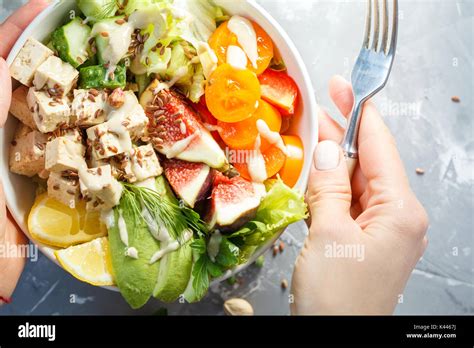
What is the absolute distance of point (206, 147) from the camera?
2223 mm

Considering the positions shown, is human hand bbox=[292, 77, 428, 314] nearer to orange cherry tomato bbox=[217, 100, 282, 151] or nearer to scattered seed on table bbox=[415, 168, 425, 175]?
orange cherry tomato bbox=[217, 100, 282, 151]

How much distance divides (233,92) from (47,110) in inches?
26.5

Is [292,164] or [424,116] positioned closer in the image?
[292,164]

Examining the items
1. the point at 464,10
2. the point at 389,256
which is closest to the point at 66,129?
the point at 389,256

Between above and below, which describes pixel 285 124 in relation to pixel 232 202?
above

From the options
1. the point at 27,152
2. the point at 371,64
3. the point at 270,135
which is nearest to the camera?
the point at 27,152

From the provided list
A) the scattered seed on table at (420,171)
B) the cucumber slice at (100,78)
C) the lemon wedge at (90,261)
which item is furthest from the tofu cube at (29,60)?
the scattered seed on table at (420,171)

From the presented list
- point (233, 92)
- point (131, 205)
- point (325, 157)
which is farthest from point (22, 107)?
point (325, 157)

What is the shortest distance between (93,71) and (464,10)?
192 centimetres

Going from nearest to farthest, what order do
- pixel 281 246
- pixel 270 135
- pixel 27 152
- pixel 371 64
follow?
pixel 27 152
pixel 270 135
pixel 371 64
pixel 281 246

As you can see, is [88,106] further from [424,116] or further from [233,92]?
[424,116]

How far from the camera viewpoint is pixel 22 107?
218cm

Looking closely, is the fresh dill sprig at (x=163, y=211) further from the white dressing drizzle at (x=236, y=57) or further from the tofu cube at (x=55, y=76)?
the white dressing drizzle at (x=236, y=57)

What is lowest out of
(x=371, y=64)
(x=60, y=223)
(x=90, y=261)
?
(x=90, y=261)
